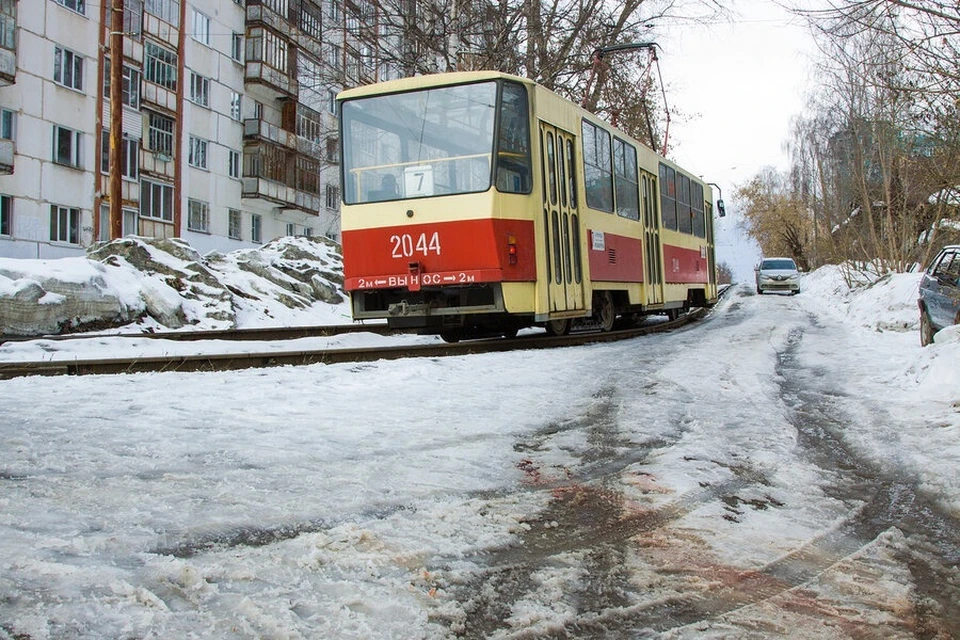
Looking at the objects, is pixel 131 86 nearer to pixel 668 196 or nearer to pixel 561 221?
pixel 668 196

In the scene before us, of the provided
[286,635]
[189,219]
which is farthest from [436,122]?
[189,219]

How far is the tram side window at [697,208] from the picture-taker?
1892 cm

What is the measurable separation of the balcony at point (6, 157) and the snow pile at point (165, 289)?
9.38 m

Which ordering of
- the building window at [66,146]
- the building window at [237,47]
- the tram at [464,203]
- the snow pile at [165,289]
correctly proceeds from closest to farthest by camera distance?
the tram at [464,203], the snow pile at [165,289], the building window at [66,146], the building window at [237,47]

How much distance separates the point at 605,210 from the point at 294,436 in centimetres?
893

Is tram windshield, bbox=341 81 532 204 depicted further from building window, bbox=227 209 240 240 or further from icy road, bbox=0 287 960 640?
building window, bbox=227 209 240 240

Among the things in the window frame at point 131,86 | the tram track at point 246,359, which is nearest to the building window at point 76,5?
the window frame at point 131,86

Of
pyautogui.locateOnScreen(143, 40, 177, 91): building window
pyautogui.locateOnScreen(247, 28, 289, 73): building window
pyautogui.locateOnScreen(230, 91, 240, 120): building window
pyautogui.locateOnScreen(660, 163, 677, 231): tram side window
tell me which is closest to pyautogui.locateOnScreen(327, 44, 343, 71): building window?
pyautogui.locateOnScreen(247, 28, 289, 73): building window

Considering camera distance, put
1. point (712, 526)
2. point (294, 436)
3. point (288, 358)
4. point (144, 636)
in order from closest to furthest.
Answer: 1. point (144, 636)
2. point (712, 526)
3. point (294, 436)
4. point (288, 358)

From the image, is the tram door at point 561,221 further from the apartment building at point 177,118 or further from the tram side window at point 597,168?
the apartment building at point 177,118

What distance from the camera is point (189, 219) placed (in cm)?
3350

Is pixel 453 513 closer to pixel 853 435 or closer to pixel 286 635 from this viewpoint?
pixel 286 635

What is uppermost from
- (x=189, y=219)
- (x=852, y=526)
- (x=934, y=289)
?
(x=189, y=219)

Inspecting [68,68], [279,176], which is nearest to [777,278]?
[279,176]
